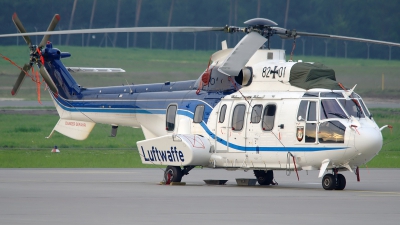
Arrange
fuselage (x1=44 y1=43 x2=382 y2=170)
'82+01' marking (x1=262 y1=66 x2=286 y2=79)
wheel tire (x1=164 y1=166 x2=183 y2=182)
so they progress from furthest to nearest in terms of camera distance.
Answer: wheel tire (x1=164 y1=166 x2=183 y2=182), '82+01' marking (x1=262 y1=66 x2=286 y2=79), fuselage (x1=44 y1=43 x2=382 y2=170)

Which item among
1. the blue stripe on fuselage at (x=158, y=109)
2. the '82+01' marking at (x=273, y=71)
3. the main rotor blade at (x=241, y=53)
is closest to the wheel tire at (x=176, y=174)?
the blue stripe on fuselage at (x=158, y=109)

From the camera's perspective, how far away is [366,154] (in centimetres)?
1866

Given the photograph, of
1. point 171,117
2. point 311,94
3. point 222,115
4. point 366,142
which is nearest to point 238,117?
point 222,115

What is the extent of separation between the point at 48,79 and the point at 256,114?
729cm

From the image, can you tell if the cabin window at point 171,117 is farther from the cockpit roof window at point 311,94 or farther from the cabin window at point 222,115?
the cockpit roof window at point 311,94

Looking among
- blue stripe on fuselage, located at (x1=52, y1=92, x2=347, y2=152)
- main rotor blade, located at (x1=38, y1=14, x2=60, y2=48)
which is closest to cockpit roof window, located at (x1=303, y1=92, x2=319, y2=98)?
blue stripe on fuselage, located at (x1=52, y1=92, x2=347, y2=152)

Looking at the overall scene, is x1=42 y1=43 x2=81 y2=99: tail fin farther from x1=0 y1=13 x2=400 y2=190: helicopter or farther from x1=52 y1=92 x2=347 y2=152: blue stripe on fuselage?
x1=0 y1=13 x2=400 y2=190: helicopter

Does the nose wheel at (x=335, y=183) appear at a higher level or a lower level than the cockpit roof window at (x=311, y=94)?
lower

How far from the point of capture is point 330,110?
19078 millimetres

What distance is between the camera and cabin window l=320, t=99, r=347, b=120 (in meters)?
19.0

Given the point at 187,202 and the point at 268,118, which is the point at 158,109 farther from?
the point at 187,202

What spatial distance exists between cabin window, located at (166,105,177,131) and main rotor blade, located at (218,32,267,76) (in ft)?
7.81

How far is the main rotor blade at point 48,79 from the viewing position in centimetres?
2438

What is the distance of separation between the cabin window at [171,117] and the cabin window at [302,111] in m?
4.18
